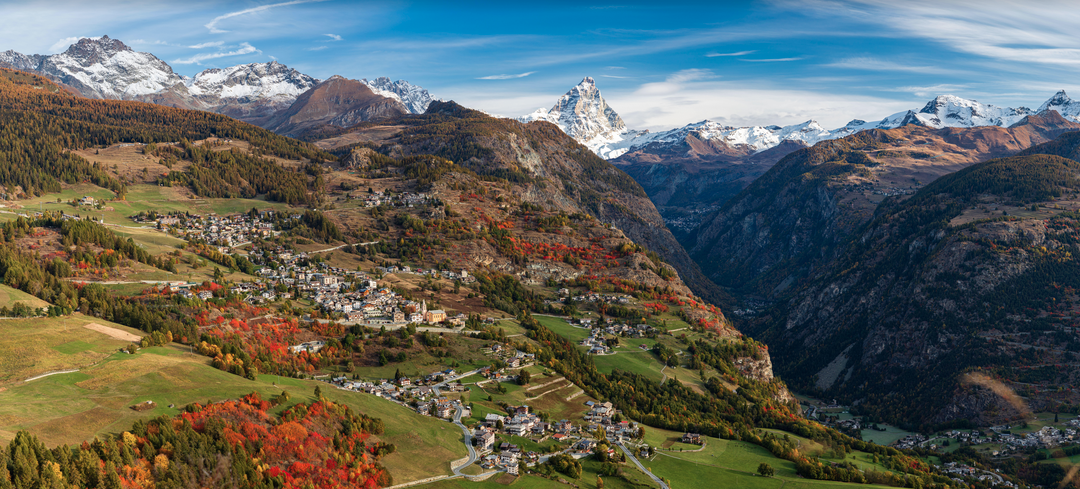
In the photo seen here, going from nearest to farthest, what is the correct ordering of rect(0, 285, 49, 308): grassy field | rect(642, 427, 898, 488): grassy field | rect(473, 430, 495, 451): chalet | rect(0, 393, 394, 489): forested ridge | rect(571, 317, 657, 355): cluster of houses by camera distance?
rect(0, 393, 394, 489): forested ridge, rect(473, 430, 495, 451): chalet, rect(642, 427, 898, 488): grassy field, rect(0, 285, 49, 308): grassy field, rect(571, 317, 657, 355): cluster of houses

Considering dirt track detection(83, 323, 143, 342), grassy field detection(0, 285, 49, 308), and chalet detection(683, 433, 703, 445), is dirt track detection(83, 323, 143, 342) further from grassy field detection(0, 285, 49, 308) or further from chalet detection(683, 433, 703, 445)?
chalet detection(683, 433, 703, 445)

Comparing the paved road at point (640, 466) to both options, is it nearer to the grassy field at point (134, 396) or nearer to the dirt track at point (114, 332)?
the grassy field at point (134, 396)

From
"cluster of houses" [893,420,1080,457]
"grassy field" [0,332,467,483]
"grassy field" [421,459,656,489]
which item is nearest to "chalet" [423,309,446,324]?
"grassy field" [0,332,467,483]

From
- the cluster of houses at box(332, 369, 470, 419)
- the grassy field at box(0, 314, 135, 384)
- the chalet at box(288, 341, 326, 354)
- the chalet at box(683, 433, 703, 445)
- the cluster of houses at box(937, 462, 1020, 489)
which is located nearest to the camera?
the grassy field at box(0, 314, 135, 384)

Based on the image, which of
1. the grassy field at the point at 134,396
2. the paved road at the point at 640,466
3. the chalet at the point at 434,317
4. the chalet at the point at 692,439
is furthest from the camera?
the chalet at the point at 434,317

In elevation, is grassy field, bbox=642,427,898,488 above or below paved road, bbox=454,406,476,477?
below

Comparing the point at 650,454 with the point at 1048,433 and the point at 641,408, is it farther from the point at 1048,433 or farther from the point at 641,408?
the point at 1048,433

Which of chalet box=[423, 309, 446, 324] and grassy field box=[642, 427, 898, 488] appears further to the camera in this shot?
chalet box=[423, 309, 446, 324]

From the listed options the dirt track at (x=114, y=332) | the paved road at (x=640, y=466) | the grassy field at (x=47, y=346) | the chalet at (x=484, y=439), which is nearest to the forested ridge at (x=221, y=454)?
the chalet at (x=484, y=439)

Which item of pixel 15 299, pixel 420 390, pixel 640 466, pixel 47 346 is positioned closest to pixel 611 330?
pixel 420 390

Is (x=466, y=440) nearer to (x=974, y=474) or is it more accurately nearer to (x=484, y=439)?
(x=484, y=439)

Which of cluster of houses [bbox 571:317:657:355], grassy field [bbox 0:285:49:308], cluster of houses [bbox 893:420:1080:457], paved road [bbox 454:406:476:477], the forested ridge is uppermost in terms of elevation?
grassy field [bbox 0:285:49:308]
